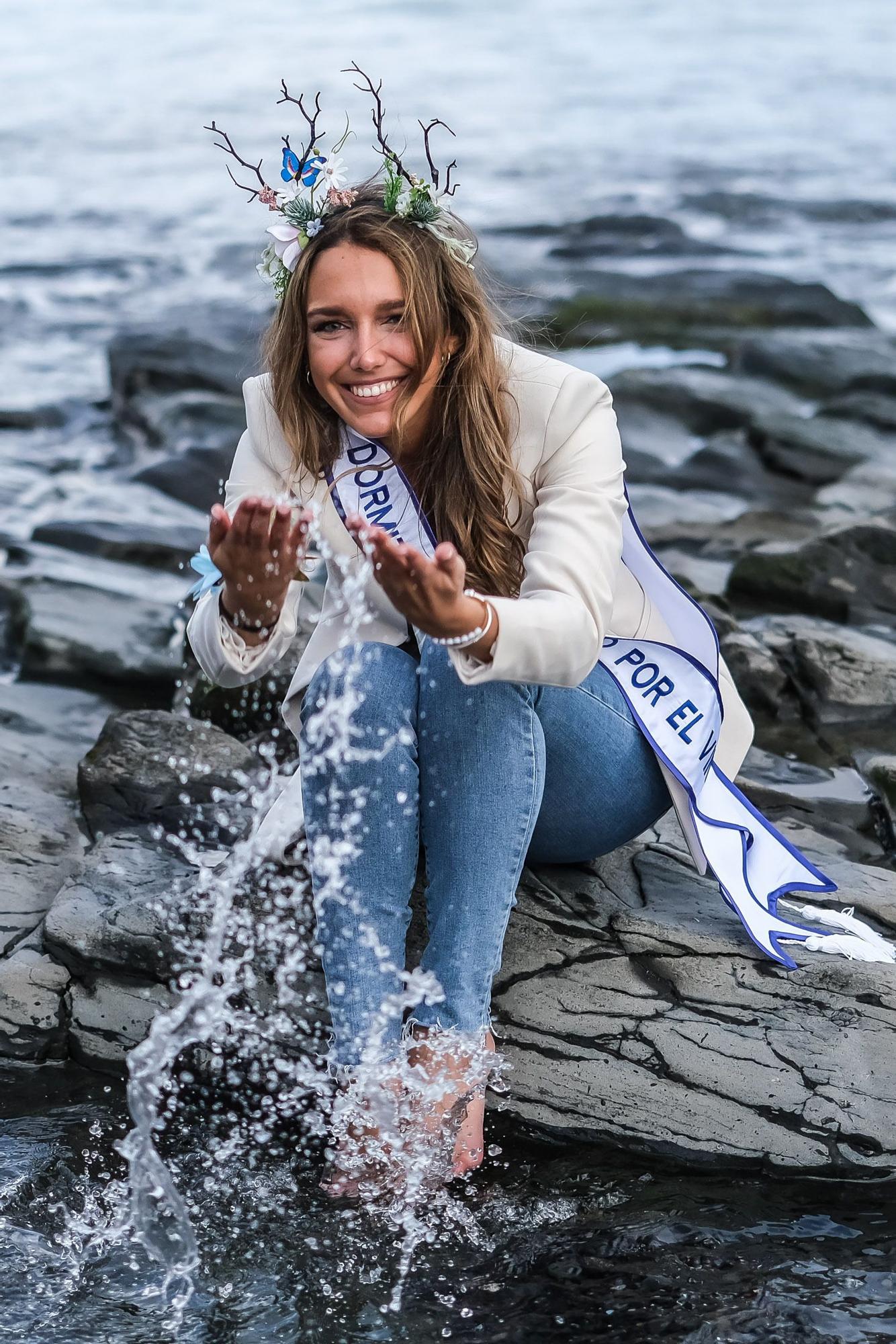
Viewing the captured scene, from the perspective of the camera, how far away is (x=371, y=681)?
269 cm

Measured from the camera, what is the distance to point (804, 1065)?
2873 millimetres

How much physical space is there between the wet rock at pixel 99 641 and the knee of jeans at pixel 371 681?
2316mm

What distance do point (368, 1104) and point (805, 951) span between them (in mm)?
938

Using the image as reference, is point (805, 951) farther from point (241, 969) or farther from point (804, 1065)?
point (241, 969)

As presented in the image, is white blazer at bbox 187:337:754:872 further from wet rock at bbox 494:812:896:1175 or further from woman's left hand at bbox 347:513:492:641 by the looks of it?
wet rock at bbox 494:812:896:1175

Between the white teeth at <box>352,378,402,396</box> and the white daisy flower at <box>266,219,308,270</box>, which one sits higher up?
the white daisy flower at <box>266,219,308,270</box>

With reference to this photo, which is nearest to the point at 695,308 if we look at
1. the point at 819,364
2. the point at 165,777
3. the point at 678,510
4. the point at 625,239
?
the point at 819,364

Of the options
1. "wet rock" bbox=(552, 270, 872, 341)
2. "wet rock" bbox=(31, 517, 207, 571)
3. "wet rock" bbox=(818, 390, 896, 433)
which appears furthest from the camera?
"wet rock" bbox=(552, 270, 872, 341)

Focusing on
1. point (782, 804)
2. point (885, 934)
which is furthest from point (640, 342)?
point (885, 934)

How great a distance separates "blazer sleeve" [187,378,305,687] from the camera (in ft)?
8.92

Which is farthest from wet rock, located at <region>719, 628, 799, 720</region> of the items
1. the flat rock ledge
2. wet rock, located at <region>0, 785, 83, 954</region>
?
wet rock, located at <region>0, 785, 83, 954</region>

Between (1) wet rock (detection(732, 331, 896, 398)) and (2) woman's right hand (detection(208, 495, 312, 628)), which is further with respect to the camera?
(1) wet rock (detection(732, 331, 896, 398))

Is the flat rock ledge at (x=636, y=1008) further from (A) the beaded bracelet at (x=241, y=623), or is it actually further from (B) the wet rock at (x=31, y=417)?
(B) the wet rock at (x=31, y=417)

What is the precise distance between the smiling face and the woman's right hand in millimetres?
326
